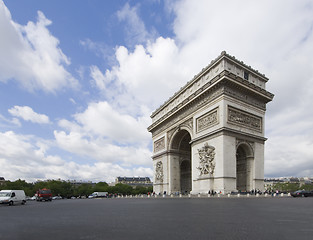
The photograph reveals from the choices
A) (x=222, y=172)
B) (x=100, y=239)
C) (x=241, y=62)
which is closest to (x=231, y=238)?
(x=100, y=239)

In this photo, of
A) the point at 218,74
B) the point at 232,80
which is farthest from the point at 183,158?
the point at 232,80

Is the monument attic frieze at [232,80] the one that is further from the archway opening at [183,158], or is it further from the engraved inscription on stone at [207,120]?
the archway opening at [183,158]

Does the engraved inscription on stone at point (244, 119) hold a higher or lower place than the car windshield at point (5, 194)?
higher

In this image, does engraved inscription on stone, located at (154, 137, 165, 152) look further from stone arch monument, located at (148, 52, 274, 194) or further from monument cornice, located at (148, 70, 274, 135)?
monument cornice, located at (148, 70, 274, 135)

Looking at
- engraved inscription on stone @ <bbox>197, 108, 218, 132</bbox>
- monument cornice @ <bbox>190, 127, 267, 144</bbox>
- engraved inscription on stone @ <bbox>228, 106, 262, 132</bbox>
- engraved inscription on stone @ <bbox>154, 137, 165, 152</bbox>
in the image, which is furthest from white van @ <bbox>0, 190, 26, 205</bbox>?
engraved inscription on stone @ <bbox>228, 106, 262, 132</bbox>

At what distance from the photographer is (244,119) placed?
1067 inches

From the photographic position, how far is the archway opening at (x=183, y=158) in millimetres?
36594

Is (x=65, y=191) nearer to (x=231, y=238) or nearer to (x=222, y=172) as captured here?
(x=222, y=172)

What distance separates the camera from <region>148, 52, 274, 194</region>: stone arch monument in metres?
25.0

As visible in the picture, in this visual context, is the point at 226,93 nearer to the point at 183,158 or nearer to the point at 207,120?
the point at 207,120

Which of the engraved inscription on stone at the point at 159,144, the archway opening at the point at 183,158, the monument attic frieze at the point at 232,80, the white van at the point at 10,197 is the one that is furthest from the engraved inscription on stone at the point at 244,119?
the white van at the point at 10,197

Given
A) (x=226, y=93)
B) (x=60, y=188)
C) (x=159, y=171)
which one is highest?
(x=226, y=93)

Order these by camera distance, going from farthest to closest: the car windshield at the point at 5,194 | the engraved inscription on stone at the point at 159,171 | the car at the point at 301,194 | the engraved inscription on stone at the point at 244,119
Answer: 1. the engraved inscription on stone at the point at 159,171
2. the car at the point at 301,194
3. the engraved inscription on stone at the point at 244,119
4. the car windshield at the point at 5,194

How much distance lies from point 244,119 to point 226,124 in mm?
3247
